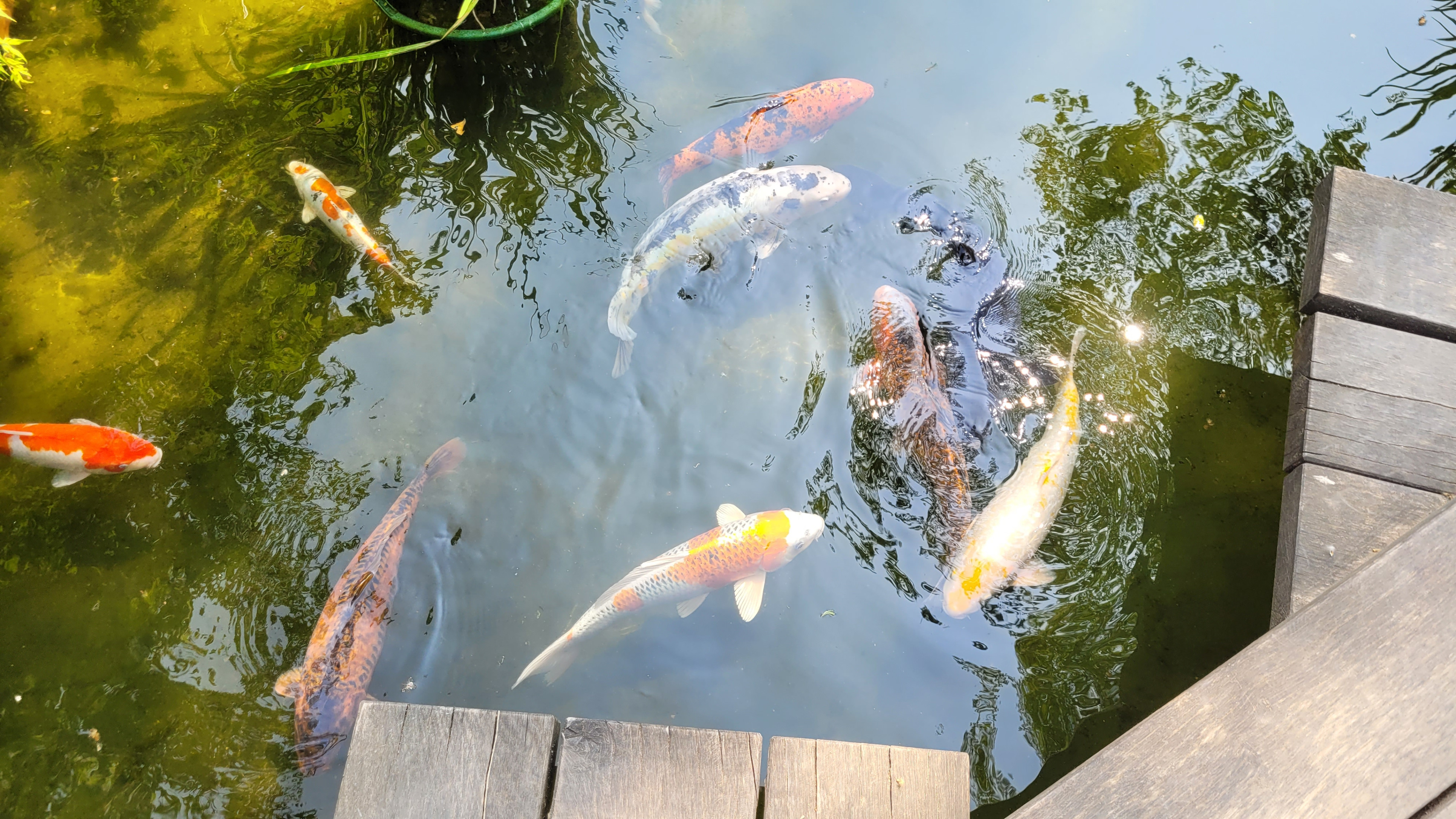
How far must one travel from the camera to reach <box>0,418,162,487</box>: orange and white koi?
318cm

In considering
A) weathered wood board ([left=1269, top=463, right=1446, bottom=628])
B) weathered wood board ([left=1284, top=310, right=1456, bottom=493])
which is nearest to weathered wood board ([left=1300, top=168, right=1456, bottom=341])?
weathered wood board ([left=1284, top=310, right=1456, bottom=493])

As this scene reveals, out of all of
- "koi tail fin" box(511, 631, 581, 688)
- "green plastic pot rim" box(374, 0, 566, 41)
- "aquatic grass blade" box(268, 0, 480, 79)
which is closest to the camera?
"koi tail fin" box(511, 631, 581, 688)

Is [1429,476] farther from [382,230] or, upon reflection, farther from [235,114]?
[235,114]

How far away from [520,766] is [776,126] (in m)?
3.37

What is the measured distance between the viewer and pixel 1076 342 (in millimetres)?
3496

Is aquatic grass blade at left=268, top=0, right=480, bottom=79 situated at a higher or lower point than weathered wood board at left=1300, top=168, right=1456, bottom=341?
→ higher

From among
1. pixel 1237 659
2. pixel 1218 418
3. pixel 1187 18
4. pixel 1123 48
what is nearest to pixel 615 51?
pixel 1123 48

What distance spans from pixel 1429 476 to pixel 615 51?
4.25m

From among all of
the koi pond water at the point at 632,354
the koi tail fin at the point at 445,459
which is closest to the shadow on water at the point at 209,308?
the koi pond water at the point at 632,354

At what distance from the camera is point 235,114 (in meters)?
4.13

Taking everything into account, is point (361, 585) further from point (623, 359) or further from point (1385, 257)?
point (1385, 257)

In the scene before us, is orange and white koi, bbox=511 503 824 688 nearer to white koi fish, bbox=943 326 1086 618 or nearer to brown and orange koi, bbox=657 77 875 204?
white koi fish, bbox=943 326 1086 618

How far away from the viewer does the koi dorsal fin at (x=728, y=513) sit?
10.8ft

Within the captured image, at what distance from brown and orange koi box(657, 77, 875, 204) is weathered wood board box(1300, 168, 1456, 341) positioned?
2.29 meters
